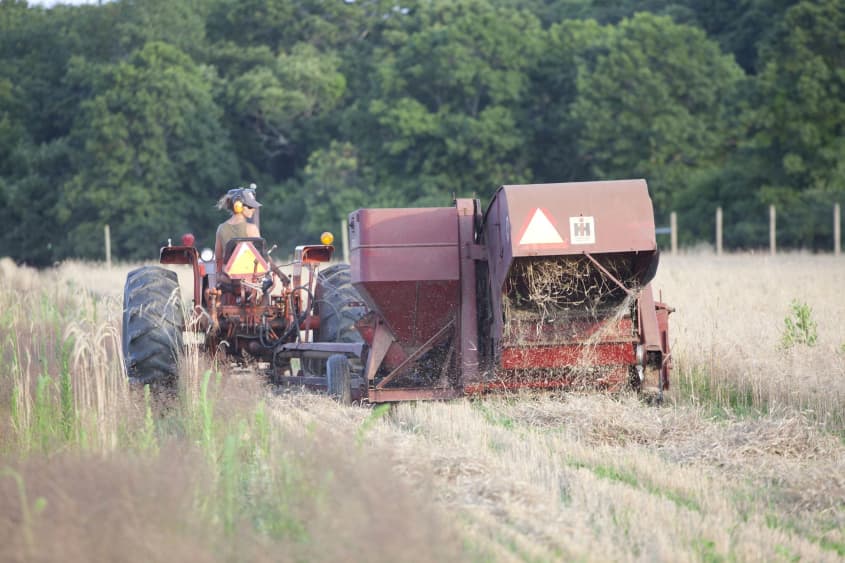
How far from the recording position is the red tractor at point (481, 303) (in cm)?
845

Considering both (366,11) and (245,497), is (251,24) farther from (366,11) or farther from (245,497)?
(245,497)

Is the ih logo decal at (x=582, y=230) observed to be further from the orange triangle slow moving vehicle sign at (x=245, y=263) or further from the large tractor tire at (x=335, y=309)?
the orange triangle slow moving vehicle sign at (x=245, y=263)

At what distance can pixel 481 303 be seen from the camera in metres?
9.47

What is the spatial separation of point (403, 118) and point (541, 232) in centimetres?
3370

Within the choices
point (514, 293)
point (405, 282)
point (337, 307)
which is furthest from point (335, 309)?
point (514, 293)

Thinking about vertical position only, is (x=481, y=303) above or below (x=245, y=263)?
below

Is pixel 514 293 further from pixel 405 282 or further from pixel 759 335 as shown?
pixel 759 335

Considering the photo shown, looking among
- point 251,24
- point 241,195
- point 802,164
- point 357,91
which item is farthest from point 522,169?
point 241,195

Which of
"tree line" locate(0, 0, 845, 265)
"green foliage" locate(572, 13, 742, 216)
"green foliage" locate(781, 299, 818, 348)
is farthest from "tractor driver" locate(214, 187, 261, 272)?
"green foliage" locate(572, 13, 742, 216)

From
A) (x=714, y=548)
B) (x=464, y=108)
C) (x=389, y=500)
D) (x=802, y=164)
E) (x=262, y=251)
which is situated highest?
(x=464, y=108)

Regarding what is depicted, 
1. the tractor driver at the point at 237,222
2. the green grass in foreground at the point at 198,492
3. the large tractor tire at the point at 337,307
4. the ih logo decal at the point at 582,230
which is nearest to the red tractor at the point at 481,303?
the ih logo decal at the point at 582,230

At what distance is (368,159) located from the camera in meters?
43.3

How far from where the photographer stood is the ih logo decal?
27.6 ft

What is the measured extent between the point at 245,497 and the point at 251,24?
4576 centimetres
